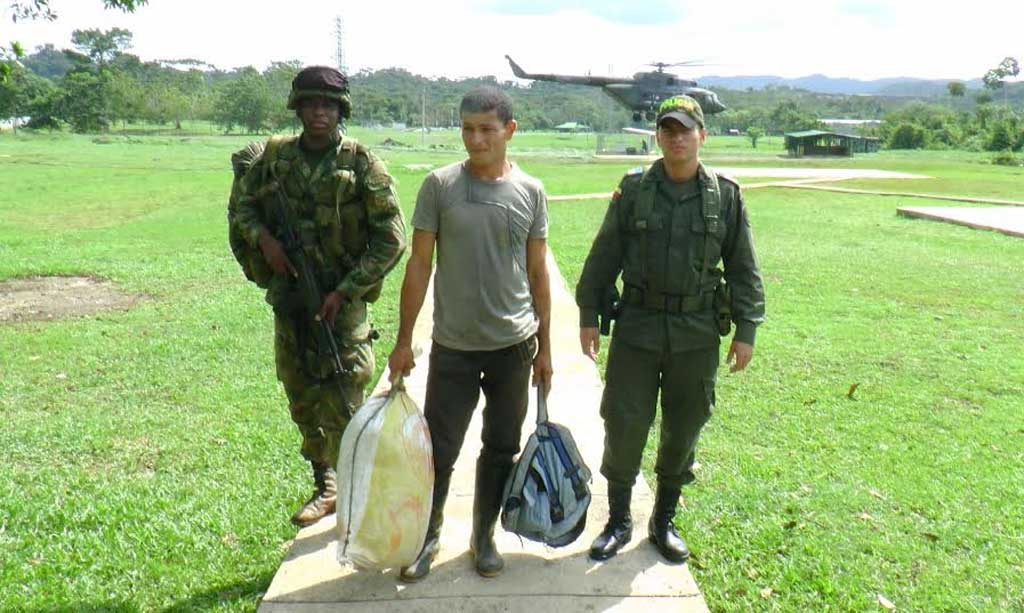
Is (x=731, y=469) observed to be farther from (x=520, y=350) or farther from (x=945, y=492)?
(x=520, y=350)

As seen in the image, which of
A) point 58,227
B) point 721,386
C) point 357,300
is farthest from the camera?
point 58,227

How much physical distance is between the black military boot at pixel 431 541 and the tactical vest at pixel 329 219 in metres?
0.82

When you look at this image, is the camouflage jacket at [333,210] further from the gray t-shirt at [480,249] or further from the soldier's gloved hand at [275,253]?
the gray t-shirt at [480,249]

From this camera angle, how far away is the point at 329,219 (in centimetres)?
342

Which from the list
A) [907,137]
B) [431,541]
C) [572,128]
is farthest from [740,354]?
[572,128]

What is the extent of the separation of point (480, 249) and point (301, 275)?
31.5 inches

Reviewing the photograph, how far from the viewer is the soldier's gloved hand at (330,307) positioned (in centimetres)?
339

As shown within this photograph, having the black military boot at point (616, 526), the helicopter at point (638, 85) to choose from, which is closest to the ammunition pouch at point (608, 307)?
the black military boot at point (616, 526)

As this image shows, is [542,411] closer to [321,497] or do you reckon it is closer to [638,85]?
[321,497]

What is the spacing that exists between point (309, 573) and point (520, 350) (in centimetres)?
116

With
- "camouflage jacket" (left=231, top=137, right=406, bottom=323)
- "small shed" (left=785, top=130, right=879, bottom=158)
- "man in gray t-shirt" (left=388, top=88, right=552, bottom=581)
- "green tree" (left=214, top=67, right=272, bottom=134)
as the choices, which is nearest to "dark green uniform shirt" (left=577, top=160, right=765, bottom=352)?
"man in gray t-shirt" (left=388, top=88, right=552, bottom=581)

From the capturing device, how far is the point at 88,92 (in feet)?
242

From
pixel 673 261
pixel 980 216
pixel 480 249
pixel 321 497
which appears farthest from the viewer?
pixel 980 216

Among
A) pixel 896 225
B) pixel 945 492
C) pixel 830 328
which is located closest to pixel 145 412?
pixel 945 492
